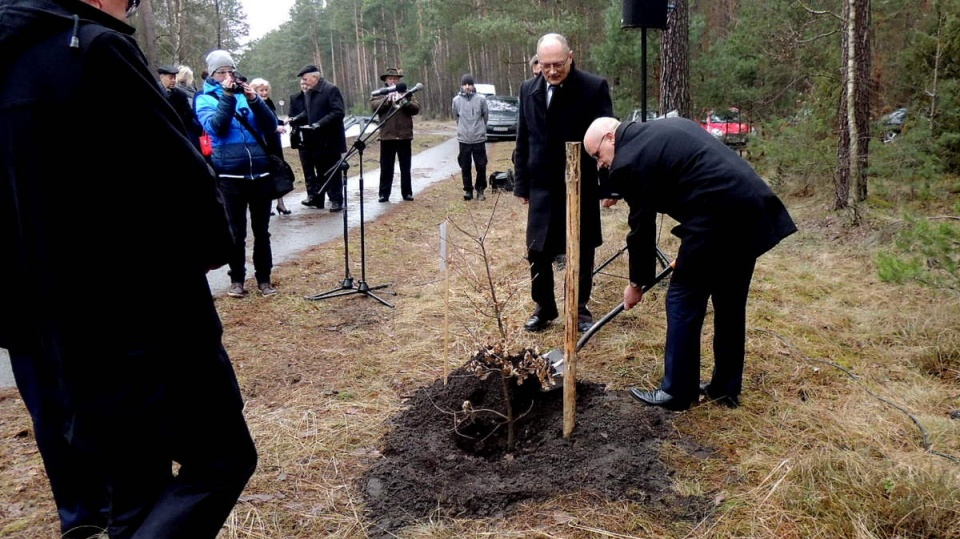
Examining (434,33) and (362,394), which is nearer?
(362,394)

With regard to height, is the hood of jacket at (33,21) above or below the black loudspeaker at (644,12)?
below

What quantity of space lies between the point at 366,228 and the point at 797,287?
5.52 m

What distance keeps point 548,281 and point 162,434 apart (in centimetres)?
332

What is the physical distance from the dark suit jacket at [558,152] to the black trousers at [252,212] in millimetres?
2379

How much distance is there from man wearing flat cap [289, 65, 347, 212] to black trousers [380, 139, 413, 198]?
96 cm

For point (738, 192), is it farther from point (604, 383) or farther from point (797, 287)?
point (797, 287)

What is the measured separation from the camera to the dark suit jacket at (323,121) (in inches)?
364

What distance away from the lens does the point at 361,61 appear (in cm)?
5322

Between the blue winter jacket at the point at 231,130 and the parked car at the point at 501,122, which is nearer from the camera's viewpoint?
the blue winter jacket at the point at 231,130

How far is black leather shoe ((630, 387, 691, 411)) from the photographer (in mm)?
3525

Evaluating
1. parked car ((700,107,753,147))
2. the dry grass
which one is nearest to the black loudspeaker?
the dry grass

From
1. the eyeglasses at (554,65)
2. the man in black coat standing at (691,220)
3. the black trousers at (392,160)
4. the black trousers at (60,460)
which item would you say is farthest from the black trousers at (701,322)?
the black trousers at (392,160)

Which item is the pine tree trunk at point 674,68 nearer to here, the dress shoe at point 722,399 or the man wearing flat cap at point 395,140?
the man wearing flat cap at point 395,140

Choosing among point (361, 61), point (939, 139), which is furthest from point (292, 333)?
point (361, 61)
